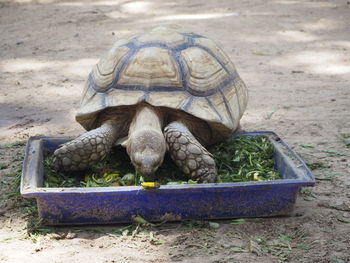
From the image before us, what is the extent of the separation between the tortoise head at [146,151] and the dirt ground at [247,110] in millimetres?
298

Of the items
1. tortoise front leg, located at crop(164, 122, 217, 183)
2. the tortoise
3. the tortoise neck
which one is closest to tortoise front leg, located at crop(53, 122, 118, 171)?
the tortoise

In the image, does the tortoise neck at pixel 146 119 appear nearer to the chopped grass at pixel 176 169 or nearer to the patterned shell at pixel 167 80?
the patterned shell at pixel 167 80

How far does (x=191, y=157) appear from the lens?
2.71 meters

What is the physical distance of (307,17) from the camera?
832 cm

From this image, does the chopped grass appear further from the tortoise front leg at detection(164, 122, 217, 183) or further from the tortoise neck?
the tortoise neck

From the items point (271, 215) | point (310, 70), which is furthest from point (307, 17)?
point (271, 215)

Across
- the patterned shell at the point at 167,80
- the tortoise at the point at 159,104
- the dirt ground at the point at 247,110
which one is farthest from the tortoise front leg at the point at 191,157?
the dirt ground at the point at 247,110

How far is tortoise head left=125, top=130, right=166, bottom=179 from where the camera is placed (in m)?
2.57

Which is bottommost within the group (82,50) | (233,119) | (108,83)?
(82,50)

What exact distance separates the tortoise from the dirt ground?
39 cm

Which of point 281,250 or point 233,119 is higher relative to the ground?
point 233,119

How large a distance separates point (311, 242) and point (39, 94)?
3323 mm

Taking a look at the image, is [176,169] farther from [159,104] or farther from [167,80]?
[167,80]

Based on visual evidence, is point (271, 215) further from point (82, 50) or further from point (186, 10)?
point (186, 10)
